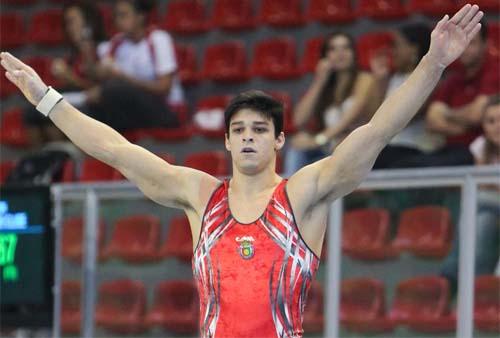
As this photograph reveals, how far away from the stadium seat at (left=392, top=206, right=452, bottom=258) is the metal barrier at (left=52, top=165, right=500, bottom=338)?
0.36 feet

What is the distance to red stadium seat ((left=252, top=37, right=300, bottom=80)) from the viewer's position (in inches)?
447

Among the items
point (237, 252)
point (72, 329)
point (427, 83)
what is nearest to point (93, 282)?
point (72, 329)

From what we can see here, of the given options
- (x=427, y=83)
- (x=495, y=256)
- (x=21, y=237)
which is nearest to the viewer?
(x=427, y=83)

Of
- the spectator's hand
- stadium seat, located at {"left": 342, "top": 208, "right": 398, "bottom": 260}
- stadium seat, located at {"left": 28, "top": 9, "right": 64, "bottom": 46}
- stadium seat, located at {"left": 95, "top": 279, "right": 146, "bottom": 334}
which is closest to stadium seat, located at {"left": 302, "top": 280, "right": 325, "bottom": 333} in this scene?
stadium seat, located at {"left": 342, "top": 208, "right": 398, "bottom": 260}

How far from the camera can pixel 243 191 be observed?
535 centimetres

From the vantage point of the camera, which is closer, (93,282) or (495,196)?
(495,196)

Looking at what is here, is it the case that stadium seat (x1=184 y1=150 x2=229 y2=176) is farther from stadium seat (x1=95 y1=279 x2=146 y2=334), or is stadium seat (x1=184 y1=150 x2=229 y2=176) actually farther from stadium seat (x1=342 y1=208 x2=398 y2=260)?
stadium seat (x1=342 y1=208 x2=398 y2=260)

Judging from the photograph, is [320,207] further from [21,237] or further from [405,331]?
[21,237]

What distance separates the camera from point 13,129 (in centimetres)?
1235

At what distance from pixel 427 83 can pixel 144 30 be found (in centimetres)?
582

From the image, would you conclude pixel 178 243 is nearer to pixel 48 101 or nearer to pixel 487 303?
pixel 487 303

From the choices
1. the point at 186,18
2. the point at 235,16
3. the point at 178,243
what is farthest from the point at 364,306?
the point at 186,18

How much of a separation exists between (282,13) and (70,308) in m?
4.41

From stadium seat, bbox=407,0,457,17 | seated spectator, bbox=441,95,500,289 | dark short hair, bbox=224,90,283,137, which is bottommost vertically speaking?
seated spectator, bbox=441,95,500,289
